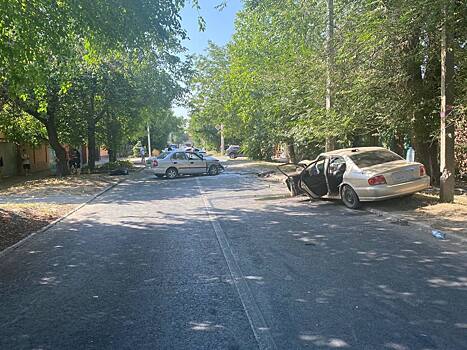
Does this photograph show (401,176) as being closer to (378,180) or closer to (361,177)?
(378,180)

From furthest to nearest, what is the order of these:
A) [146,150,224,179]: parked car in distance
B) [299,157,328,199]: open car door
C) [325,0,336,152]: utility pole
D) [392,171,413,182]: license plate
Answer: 1. [146,150,224,179]: parked car in distance
2. [325,0,336,152]: utility pole
3. [299,157,328,199]: open car door
4. [392,171,413,182]: license plate

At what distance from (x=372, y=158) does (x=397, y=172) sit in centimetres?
119

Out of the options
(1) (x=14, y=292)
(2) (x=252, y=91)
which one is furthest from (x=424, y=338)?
(2) (x=252, y=91)

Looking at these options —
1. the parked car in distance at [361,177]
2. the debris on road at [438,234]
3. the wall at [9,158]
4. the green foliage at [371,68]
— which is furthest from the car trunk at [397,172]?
the wall at [9,158]

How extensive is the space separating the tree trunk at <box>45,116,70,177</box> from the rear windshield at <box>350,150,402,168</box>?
57.7ft

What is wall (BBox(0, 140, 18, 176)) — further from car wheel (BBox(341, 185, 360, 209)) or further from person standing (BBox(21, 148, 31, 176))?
car wheel (BBox(341, 185, 360, 209))

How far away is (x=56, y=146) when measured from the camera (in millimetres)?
24281

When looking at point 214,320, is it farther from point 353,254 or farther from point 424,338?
point 353,254

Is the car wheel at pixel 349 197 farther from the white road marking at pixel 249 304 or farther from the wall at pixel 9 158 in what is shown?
the wall at pixel 9 158

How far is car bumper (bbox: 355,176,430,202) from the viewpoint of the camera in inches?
411

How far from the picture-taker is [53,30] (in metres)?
8.34

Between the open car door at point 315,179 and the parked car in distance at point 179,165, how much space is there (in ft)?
41.5

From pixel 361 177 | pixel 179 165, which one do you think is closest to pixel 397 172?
pixel 361 177

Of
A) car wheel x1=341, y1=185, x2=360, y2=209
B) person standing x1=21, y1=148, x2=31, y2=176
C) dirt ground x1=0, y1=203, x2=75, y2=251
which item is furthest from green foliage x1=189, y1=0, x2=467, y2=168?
person standing x1=21, y1=148, x2=31, y2=176
